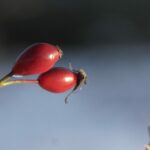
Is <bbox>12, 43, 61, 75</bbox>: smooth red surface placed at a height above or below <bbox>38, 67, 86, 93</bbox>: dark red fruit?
above

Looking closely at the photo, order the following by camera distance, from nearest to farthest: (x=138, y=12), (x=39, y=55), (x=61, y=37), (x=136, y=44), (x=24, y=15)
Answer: (x=39, y=55) → (x=24, y=15) → (x=61, y=37) → (x=138, y=12) → (x=136, y=44)

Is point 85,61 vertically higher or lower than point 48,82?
higher

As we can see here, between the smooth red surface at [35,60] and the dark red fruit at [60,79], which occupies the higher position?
the smooth red surface at [35,60]

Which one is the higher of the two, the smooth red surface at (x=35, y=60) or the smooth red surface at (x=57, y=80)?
the smooth red surface at (x=35, y=60)

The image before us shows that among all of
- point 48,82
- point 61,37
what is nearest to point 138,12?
point 61,37

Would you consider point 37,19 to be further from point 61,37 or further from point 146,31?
point 146,31

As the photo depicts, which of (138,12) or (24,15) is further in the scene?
(138,12)
